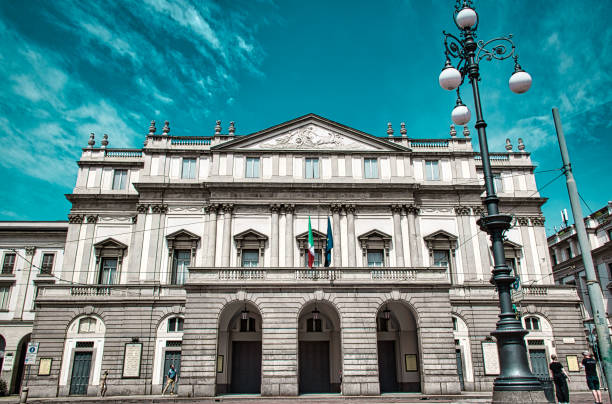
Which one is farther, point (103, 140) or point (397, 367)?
point (103, 140)

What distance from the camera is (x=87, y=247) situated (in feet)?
115

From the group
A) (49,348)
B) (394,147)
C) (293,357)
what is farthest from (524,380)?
(49,348)

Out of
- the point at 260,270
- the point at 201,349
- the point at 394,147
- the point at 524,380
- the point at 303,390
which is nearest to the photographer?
the point at 524,380

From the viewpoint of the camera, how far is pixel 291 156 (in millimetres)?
36750

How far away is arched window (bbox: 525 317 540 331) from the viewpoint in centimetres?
3397

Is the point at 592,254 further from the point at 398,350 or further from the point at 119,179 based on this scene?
the point at 119,179

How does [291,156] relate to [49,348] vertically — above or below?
above

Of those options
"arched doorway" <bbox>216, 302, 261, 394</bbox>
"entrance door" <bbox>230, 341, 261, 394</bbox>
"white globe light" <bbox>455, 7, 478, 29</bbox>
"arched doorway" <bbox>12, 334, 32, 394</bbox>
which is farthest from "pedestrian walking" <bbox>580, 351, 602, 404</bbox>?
"arched doorway" <bbox>12, 334, 32, 394</bbox>

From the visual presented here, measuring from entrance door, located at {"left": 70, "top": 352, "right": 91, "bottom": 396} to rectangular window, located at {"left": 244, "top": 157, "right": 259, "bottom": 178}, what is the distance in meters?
16.2

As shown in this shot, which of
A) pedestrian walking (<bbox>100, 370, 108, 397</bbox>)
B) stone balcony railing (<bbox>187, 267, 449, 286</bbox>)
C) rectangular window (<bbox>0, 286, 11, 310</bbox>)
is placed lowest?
pedestrian walking (<bbox>100, 370, 108, 397</bbox>)

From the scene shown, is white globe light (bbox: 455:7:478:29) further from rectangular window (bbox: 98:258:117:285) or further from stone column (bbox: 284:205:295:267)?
rectangular window (bbox: 98:258:117:285)

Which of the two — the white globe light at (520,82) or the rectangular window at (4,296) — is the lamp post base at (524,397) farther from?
the rectangular window at (4,296)

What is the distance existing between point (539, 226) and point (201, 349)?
26950 millimetres

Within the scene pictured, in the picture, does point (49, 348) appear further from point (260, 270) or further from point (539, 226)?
point (539, 226)
